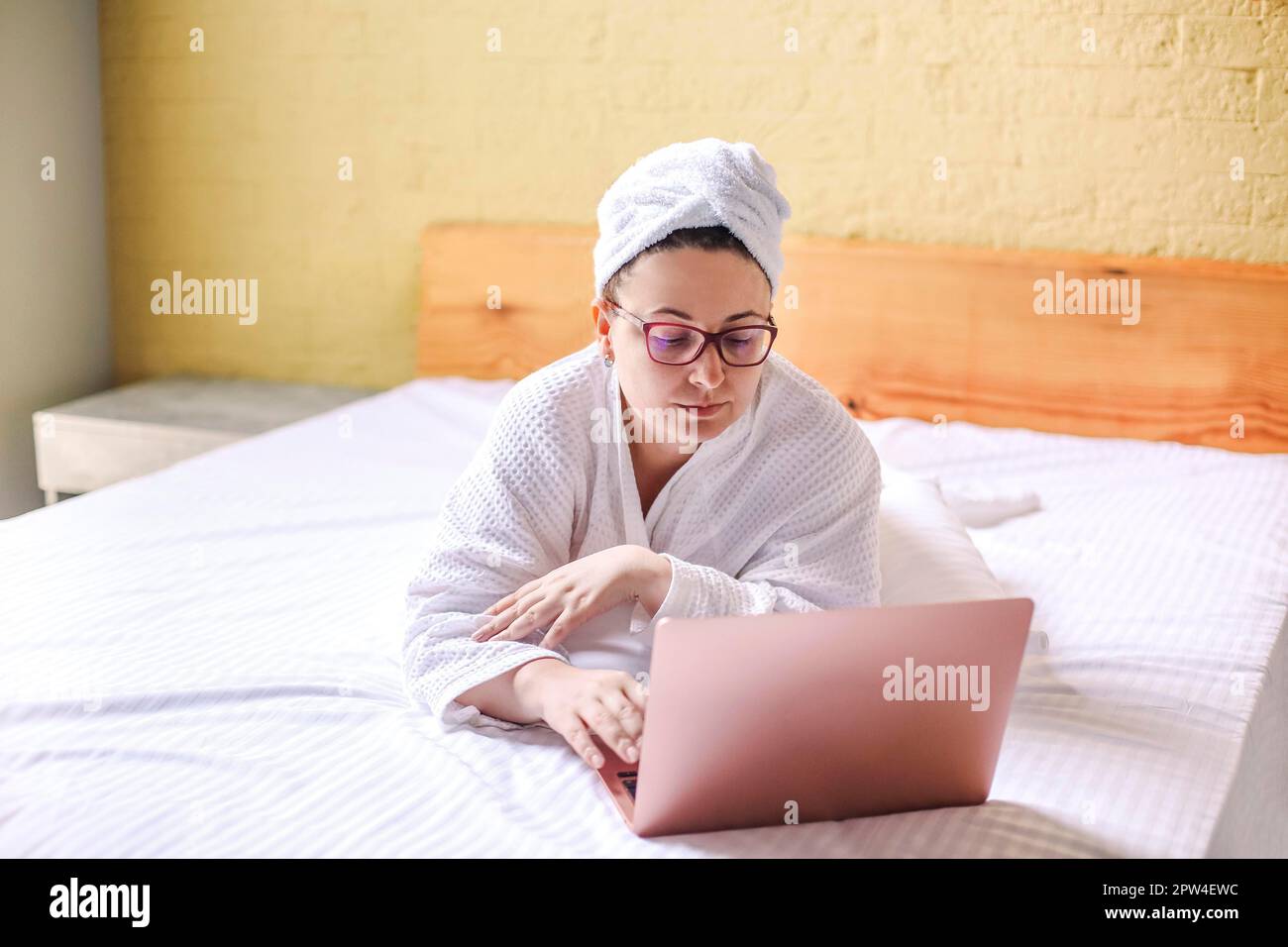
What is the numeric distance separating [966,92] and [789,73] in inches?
13.5

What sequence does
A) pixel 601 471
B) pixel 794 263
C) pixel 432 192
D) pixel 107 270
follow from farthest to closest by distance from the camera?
pixel 107 270 < pixel 432 192 < pixel 794 263 < pixel 601 471

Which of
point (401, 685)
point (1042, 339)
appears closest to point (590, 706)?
point (401, 685)

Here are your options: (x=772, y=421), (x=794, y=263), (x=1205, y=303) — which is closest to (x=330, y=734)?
(x=772, y=421)

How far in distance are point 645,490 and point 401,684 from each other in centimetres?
34

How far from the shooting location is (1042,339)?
2357 millimetres

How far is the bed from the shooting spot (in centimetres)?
103

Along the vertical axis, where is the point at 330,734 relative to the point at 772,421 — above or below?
below

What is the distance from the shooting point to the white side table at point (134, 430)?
2.55 metres

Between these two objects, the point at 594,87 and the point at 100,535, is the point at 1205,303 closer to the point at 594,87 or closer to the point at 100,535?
the point at 594,87

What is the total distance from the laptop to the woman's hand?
0.21m

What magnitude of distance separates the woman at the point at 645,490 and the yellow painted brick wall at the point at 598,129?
1168 millimetres
